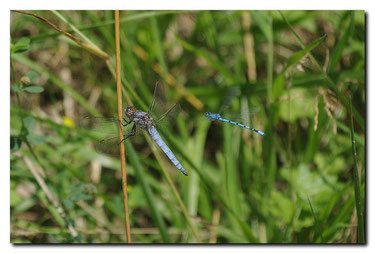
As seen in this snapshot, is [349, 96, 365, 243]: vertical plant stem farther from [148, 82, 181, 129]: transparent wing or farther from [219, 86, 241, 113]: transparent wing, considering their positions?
[219, 86, 241, 113]: transparent wing

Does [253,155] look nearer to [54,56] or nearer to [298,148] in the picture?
[298,148]

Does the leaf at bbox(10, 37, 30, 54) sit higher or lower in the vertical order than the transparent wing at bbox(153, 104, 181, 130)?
higher

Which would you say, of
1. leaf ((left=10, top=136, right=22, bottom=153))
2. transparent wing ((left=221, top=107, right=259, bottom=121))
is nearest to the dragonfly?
leaf ((left=10, top=136, right=22, bottom=153))

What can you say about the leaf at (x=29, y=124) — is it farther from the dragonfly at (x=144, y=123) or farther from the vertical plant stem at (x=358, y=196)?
the vertical plant stem at (x=358, y=196)

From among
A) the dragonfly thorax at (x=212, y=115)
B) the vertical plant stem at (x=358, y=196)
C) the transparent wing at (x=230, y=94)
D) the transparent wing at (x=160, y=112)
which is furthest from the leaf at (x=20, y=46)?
the vertical plant stem at (x=358, y=196)

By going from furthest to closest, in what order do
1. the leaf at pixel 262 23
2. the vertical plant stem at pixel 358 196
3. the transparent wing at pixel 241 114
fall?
1. the transparent wing at pixel 241 114
2. the leaf at pixel 262 23
3. the vertical plant stem at pixel 358 196

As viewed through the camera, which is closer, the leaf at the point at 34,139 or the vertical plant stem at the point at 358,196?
the vertical plant stem at the point at 358,196
